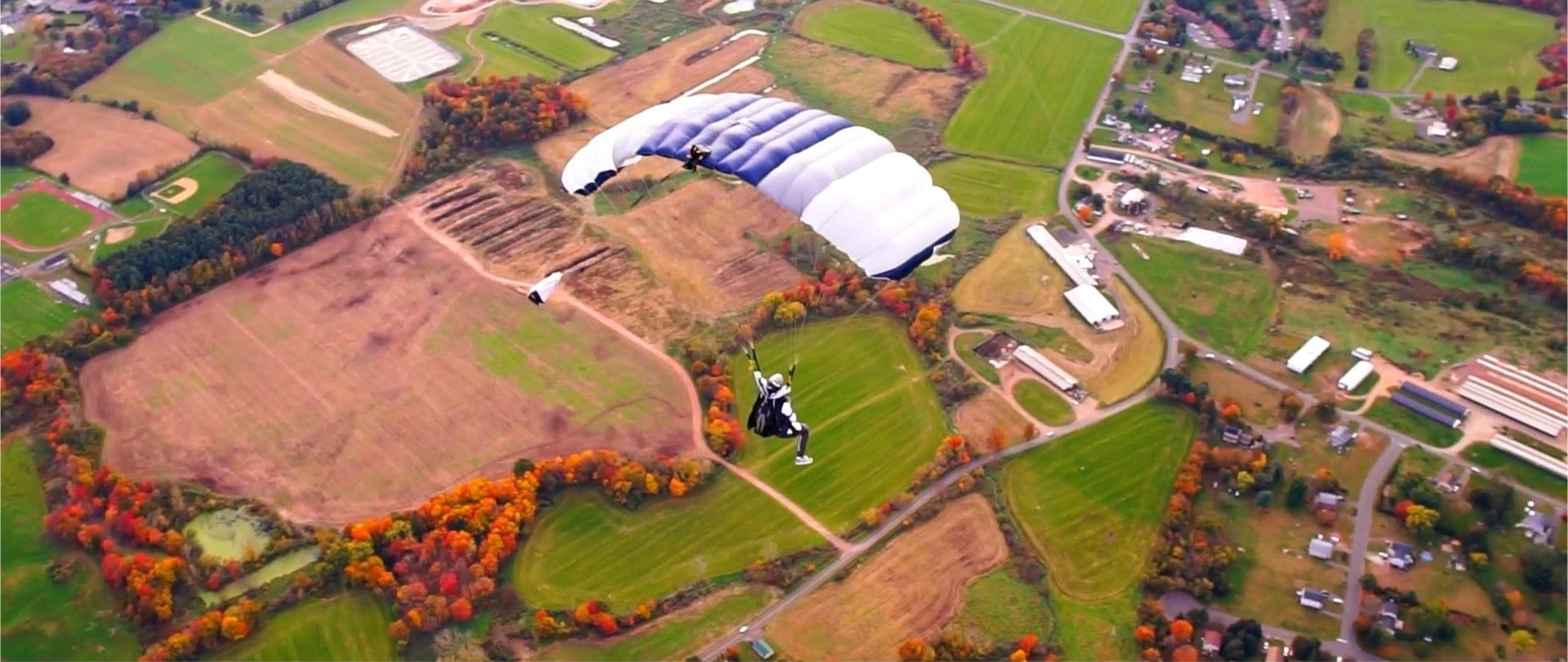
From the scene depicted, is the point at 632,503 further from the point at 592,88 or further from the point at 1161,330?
the point at 592,88

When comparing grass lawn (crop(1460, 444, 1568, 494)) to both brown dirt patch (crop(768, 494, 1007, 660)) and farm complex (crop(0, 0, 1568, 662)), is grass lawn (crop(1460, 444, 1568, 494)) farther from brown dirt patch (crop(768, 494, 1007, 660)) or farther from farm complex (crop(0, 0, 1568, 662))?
brown dirt patch (crop(768, 494, 1007, 660))

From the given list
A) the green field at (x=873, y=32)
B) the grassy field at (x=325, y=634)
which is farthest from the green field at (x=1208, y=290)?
the grassy field at (x=325, y=634)

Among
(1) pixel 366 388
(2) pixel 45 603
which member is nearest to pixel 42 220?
(1) pixel 366 388

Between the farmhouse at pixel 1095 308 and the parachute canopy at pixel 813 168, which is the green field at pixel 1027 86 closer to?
the farmhouse at pixel 1095 308

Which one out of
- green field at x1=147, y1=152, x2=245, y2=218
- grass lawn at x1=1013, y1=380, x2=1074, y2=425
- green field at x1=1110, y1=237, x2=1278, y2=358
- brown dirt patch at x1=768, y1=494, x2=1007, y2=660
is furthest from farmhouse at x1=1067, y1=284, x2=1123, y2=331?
green field at x1=147, y1=152, x2=245, y2=218

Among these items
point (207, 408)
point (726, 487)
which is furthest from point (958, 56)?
point (207, 408)

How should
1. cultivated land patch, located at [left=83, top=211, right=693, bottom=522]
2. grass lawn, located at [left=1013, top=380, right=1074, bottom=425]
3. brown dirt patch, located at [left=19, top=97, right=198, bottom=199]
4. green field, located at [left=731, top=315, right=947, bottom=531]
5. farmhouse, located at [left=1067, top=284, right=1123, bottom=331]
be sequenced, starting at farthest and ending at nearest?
brown dirt patch, located at [left=19, top=97, right=198, bottom=199], farmhouse, located at [left=1067, top=284, right=1123, bottom=331], grass lawn, located at [left=1013, top=380, right=1074, bottom=425], cultivated land patch, located at [left=83, top=211, right=693, bottom=522], green field, located at [left=731, top=315, right=947, bottom=531]
